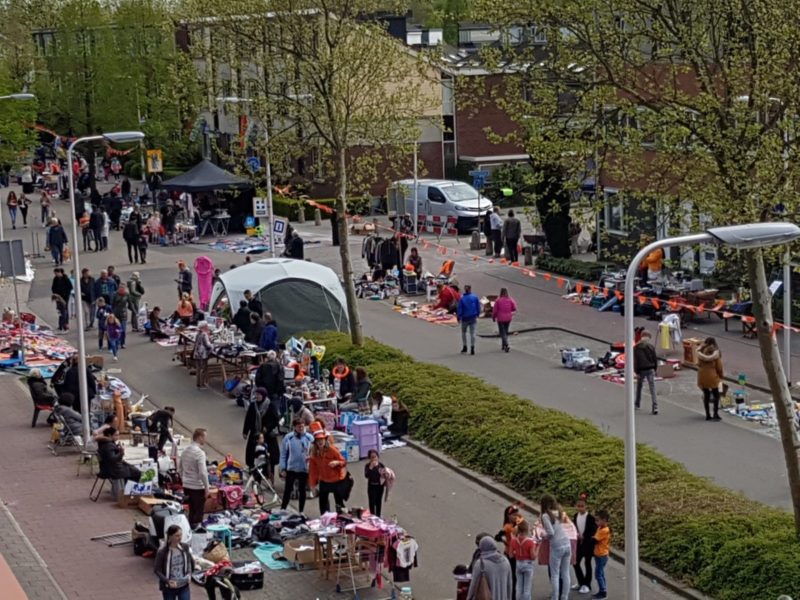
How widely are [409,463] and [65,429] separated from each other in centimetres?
611

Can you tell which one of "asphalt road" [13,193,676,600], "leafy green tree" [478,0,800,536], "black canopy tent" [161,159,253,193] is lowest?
"asphalt road" [13,193,676,600]

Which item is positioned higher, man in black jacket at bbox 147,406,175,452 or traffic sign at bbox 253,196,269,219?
traffic sign at bbox 253,196,269,219

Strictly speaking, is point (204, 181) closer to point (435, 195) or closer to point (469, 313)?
point (435, 195)

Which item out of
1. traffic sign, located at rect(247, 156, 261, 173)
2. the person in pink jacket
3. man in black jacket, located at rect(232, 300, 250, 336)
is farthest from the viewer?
traffic sign, located at rect(247, 156, 261, 173)

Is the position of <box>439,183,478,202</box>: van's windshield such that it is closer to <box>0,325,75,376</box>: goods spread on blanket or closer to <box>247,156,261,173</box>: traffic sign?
<box>247,156,261,173</box>: traffic sign

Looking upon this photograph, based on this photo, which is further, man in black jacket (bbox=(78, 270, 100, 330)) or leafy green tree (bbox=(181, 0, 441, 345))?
man in black jacket (bbox=(78, 270, 100, 330))

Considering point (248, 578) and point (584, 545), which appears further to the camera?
point (248, 578)

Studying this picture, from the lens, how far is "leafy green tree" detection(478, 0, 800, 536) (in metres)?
16.8

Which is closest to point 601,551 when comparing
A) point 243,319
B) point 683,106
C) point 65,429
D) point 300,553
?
point 300,553

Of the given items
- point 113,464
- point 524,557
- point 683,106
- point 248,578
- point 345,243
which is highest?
point 683,106

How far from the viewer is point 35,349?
106ft

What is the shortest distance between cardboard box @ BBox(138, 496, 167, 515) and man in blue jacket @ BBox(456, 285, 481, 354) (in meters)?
11.1

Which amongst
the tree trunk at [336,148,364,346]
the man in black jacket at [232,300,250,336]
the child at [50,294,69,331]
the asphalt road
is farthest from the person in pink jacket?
the child at [50,294,69,331]

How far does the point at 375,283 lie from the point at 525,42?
18.6 metres
